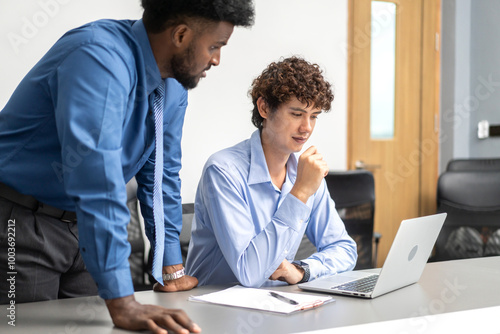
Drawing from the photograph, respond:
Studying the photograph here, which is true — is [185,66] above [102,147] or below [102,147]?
above

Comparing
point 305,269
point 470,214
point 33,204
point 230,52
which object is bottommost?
point 470,214

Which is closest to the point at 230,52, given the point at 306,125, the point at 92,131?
the point at 306,125

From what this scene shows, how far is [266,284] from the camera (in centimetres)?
154

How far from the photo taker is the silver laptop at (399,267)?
4.20ft

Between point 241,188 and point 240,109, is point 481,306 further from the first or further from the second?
point 240,109

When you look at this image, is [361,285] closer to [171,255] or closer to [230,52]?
[171,255]

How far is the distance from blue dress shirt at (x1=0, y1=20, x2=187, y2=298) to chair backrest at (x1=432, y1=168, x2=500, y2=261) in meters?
2.69

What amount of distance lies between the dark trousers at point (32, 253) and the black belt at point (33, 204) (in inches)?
0.5

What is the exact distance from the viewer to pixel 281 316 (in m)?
1.13

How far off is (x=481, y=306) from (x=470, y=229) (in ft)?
8.21

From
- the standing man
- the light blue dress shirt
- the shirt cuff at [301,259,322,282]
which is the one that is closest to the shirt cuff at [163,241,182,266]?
the standing man

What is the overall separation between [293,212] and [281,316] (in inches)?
17.4

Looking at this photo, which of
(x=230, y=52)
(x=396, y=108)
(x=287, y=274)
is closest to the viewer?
(x=287, y=274)

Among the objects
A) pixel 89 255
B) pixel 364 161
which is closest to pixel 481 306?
pixel 89 255
